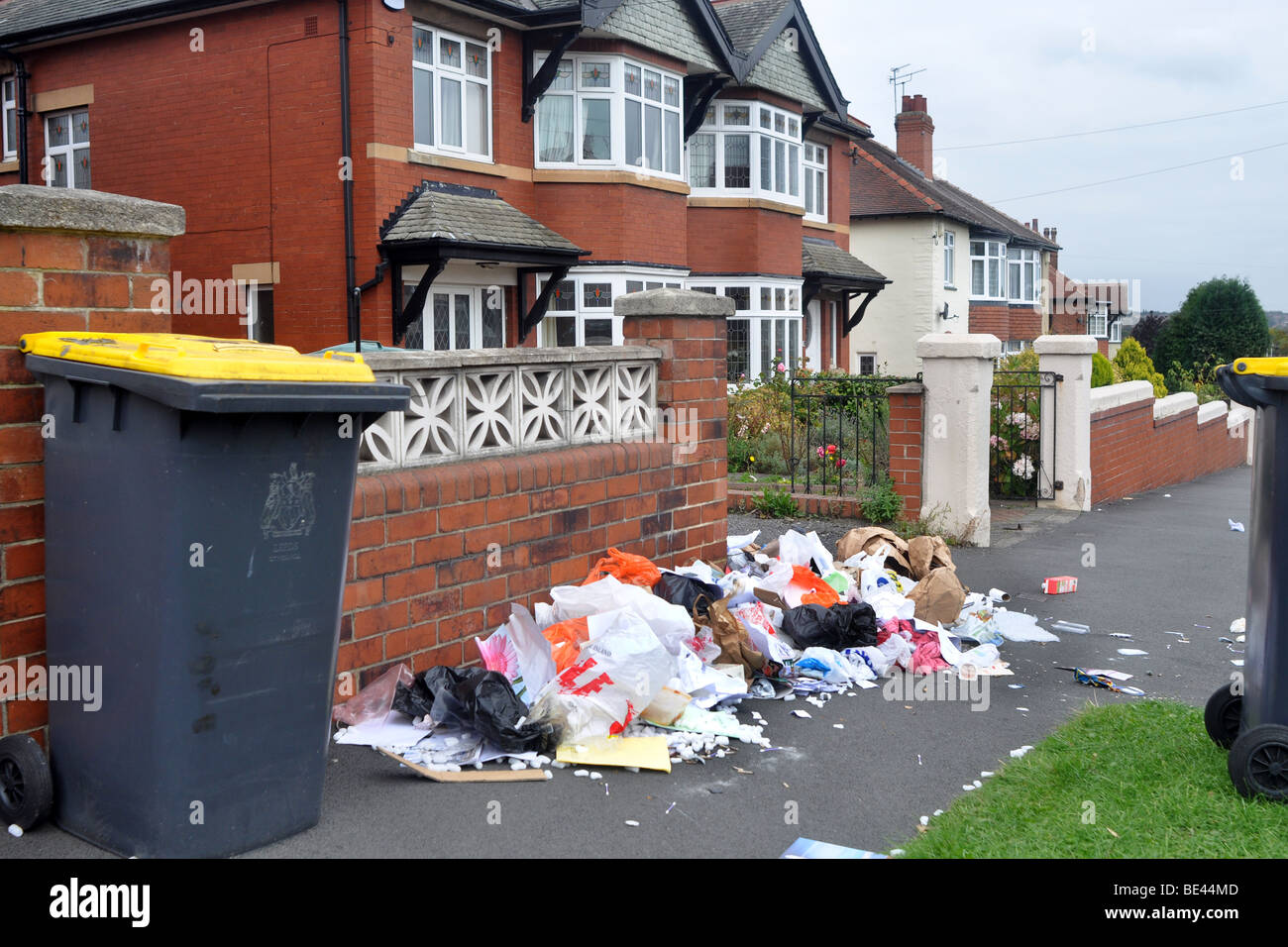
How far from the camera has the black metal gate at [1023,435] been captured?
12180 millimetres

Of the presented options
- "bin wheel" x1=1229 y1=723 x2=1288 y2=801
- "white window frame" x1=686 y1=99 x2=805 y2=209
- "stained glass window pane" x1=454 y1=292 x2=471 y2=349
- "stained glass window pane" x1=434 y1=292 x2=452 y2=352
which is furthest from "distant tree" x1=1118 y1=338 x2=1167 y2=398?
"bin wheel" x1=1229 y1=723 x2=1288 y2=801

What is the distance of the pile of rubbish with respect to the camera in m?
4.67

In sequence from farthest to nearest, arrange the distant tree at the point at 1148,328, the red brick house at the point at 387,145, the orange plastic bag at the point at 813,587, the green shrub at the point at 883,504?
the distant tree at the point at 1148,328
the red brick house at the point at 387,145
the green shrub at the point at 883,504
the orange plastic bag at the point at 813,587

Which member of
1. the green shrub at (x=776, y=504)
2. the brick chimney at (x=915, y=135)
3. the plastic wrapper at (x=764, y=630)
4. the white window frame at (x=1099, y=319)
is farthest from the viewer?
the white window frame at (x=1099, y=319)

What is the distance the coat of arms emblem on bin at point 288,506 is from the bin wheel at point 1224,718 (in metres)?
3.49

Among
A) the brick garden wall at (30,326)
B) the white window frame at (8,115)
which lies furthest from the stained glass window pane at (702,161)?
the brick garden wall at (30,326)

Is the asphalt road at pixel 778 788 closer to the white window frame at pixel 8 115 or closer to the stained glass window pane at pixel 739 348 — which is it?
the stained glass window pane at pixel 739 348

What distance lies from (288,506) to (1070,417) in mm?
10005

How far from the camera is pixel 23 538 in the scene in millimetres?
3887

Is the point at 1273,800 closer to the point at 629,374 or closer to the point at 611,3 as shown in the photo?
the point at 629,374

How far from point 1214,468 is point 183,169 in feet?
56.4

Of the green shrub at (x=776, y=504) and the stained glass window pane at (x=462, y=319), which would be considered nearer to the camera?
the green shrub at (x=776, y=504)

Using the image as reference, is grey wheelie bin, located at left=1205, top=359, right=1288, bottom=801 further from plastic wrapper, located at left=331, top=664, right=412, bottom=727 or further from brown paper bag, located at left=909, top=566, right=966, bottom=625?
plastic wrapper, located at left=331, top=664, right=412, bottom=727

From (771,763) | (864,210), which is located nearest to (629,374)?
(771,763)
